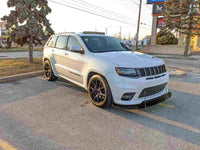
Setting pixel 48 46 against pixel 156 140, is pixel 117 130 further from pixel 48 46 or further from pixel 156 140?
pixel 48 46

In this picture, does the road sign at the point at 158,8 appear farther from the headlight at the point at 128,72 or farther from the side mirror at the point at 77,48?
the headlight at the point at 128,72

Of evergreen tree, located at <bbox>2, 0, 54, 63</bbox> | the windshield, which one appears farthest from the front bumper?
evergreen tree, located at <bbox>2, 0, 54, 63</bbox>

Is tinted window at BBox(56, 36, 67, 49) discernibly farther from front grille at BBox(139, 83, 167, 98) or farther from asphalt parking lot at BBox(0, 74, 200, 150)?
front grille at BBox(139, 83, 167, 98)

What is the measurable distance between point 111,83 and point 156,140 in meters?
1.43

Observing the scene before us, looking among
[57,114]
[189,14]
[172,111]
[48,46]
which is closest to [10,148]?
[57,114]

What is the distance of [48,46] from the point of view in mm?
6191

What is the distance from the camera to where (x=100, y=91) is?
382 centimetres

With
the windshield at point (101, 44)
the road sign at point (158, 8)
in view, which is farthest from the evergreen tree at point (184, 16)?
the windshield at point (101, 44)

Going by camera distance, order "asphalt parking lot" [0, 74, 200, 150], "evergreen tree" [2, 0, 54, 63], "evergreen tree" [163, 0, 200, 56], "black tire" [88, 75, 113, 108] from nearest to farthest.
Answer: "asphalt parking lot" [0, 74, 200, 150], "black tire" [88, 75, 113, 108], "evergreen tree" [2, 0, 54, 63], "evergreen tree" [163, 0, 200, 56]

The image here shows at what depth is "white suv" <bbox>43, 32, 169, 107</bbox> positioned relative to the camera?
3383 millimetres

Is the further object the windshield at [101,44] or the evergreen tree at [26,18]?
the evergreen tree at [26,18]

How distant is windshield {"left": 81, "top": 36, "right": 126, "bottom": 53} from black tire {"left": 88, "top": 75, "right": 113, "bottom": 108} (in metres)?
0.88

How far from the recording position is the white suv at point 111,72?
338 cm

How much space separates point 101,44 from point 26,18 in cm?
783
